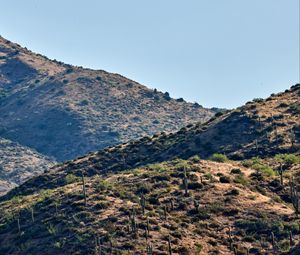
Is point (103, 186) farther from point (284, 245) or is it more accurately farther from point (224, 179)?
point (284, 245)

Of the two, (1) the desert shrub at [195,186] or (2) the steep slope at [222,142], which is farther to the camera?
(2) the steep slope at [222,142]

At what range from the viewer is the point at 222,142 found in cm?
9331

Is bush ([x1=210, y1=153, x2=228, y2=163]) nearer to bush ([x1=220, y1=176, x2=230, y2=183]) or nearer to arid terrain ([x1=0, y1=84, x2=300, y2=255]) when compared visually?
arid terrain ([x1=0, y1=84, x2=300, y2=255])

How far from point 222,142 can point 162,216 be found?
32.4 metres

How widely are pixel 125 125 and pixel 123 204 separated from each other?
133451 millimetres

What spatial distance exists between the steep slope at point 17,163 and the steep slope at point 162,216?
7770cm

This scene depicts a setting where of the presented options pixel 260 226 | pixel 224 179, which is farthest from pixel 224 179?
pixel 260 226

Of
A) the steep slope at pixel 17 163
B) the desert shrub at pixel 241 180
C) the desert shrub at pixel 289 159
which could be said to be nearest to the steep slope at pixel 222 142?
the desert shrub at pixel 289 159

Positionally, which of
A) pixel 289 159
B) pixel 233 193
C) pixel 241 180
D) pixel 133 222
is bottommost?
pixel 133 222

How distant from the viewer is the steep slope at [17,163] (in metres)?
156

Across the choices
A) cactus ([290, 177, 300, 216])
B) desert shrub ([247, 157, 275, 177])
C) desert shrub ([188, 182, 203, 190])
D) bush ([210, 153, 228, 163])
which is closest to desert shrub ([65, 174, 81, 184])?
bush ([210, 153, 228, 163])

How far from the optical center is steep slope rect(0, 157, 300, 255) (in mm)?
57562

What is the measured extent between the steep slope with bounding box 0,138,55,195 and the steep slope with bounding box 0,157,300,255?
77696mm

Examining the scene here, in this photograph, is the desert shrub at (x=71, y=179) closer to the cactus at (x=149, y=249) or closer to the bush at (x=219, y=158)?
the bush at (x=219, y=158)
